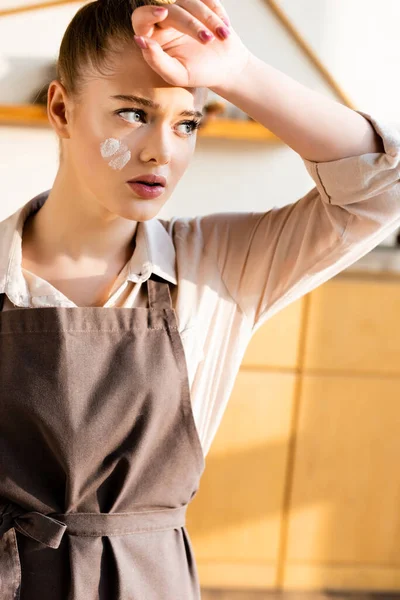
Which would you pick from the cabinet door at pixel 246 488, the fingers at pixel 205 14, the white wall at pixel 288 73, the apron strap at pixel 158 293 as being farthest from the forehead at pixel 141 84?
the white wall at pixel 288 73

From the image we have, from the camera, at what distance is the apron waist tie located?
989 mm

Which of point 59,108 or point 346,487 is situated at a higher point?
point 59,108

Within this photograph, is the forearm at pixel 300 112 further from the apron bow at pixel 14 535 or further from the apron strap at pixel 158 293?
the apron bow at pixel 14 535

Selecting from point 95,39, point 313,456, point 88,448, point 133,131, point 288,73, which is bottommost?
point 313,456

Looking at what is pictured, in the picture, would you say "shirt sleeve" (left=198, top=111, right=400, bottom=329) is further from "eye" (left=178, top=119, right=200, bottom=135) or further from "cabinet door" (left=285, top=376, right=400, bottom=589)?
"cabinet door" (left=285, top=376, right=400, bottom=589)

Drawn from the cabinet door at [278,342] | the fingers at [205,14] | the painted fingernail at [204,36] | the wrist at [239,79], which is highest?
the fingers at [205,14]

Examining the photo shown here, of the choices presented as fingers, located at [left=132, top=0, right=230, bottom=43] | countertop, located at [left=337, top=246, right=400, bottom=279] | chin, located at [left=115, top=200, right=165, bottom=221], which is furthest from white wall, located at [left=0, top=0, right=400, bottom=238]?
fingers, located at [left=132, top=0, right=230, bottom=43]

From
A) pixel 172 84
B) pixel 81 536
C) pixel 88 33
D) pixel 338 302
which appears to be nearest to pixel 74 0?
pixel 338 302

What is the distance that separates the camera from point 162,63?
876mm

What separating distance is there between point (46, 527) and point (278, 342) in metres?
1.46

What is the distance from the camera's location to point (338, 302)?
7.66 ft

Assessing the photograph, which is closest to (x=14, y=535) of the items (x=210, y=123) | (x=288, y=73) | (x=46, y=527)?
(x=46, y=527)

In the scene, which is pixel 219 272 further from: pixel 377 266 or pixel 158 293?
pixel 377 266

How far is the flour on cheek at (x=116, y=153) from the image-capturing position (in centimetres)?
98
